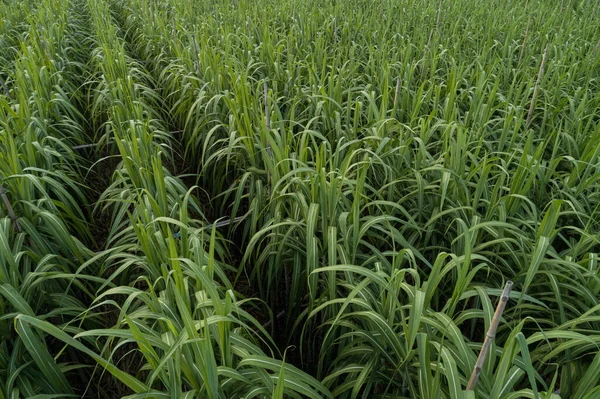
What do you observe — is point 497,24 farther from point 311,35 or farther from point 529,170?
point 529,170

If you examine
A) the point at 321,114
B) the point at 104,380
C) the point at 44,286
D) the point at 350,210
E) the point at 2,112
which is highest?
the point at 2,112

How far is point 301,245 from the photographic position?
166cm

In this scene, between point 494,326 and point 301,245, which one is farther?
point 301,245

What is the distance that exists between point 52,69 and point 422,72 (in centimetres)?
269

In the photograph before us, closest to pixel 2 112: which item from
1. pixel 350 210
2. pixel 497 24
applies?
pixel 350 210

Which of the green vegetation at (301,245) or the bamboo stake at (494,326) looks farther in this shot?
the green vegetation at (301,245)

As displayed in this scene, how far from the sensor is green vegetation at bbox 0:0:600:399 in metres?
1.12

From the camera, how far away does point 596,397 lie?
89cm

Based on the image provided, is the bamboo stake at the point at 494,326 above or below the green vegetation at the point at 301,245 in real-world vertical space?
above

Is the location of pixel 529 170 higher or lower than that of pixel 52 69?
lower

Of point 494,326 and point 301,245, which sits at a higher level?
point 494,326

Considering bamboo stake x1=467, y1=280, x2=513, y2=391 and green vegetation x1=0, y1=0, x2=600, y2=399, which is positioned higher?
bamboo stake x1=467, y1=280, x2=513, y2=391

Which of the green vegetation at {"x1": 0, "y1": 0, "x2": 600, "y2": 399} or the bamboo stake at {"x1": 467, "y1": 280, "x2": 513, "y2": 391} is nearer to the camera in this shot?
the bamboo stake at {"x1": 467, "y1": 280, "x2": 513, "y2": 391}

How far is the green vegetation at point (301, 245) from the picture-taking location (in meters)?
1.12
